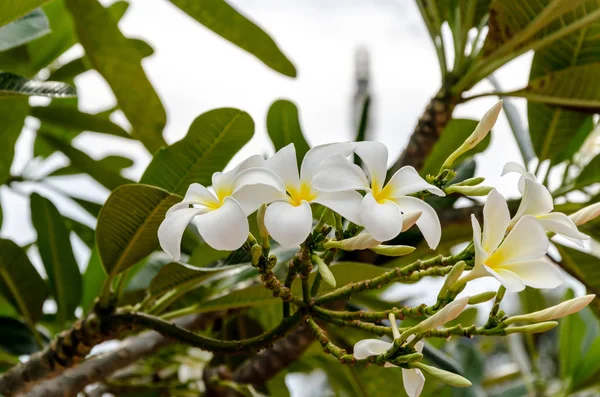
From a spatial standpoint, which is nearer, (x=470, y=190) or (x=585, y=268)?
(x=470, y=190)

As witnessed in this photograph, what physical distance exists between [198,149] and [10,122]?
→ 0.27 meters

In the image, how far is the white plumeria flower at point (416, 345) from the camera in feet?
1.12

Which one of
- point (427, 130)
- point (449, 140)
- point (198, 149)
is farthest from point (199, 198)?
point (449, 140)

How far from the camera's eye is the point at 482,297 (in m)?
0.39

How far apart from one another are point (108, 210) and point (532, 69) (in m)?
0.60

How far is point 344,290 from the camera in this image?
0.40 metres

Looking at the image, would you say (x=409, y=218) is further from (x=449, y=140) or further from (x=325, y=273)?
(x=449, y=140)

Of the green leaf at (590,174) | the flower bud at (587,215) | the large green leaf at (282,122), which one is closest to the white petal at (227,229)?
the flower bud at (587,215)

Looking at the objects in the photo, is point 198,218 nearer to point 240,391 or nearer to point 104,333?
point 104,333

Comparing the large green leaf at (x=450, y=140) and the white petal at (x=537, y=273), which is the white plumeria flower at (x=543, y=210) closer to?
the white petal at (x=537, y=273)

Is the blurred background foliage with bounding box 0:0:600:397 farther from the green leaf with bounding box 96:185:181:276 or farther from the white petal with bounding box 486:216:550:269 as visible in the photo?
the white petal with bounding box 486:216:550:269

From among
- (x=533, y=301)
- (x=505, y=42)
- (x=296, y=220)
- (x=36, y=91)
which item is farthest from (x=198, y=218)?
(x=533, y=301)

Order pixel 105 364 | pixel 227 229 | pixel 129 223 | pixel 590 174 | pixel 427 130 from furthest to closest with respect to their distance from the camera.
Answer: pixel 590 174 < pixel 427 130 < pixel 105 364 < pixel 129 223 < pixel 227 229

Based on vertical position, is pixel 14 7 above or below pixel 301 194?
above
